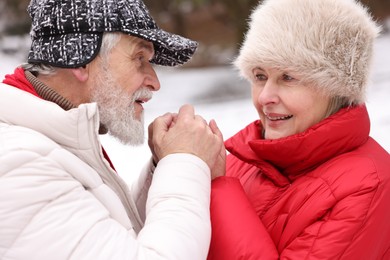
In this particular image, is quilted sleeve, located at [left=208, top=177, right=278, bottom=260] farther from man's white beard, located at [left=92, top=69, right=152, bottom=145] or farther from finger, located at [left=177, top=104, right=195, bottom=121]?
man's white beard, located at [left=92, top=69, right=152, bottom=145]

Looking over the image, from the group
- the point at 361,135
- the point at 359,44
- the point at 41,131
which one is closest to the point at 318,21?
the point at 359,44

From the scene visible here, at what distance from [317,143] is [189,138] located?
0.44 meters

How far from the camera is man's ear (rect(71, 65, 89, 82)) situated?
81.0 inches

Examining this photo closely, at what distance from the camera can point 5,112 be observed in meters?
1.85

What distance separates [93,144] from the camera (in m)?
1.89

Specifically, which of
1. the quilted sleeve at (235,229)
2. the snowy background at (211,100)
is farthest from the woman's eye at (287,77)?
the snowy background at (211,100)

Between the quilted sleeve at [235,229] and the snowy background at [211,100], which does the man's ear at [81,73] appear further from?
the snowy background at [211,100]

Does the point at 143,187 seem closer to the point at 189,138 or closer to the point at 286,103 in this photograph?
the point at 189,138

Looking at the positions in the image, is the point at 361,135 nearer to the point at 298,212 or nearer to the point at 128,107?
the point at 298,212

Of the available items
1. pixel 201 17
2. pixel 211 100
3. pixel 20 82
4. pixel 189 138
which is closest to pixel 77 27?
pixel 20 82

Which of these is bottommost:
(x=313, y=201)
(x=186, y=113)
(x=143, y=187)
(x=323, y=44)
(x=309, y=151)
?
(x=143, y=187)

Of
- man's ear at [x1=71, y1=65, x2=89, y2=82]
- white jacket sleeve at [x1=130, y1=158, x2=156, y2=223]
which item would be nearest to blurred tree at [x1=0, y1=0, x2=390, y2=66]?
white jacket sleeve at [x1=130, y1=158, x2=156, y2=223]

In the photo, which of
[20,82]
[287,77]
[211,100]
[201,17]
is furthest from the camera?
[201,17]

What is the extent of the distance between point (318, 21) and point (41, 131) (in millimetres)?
→ 1004
